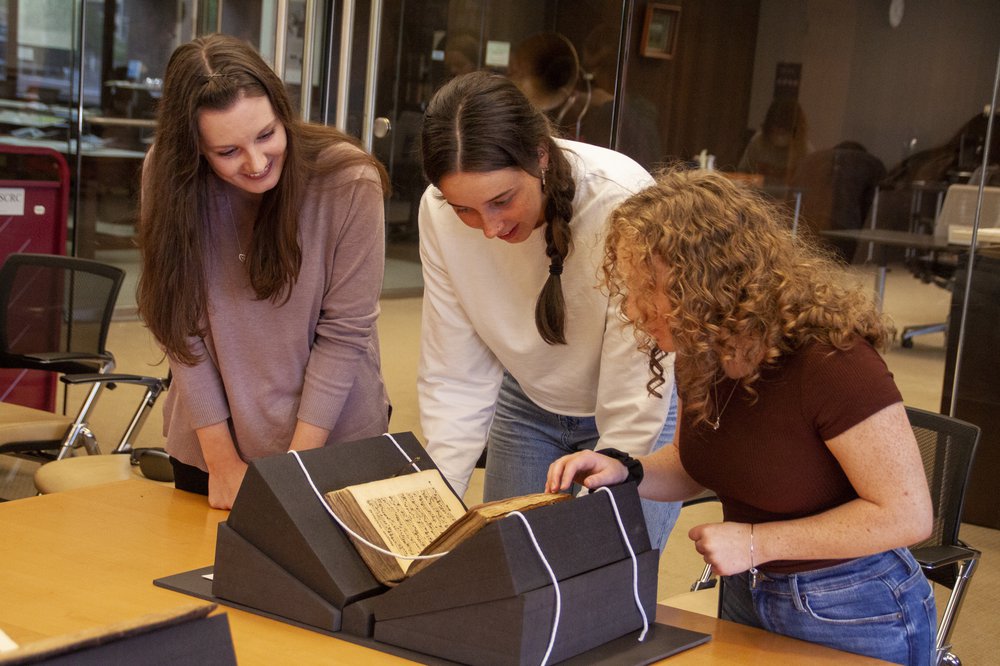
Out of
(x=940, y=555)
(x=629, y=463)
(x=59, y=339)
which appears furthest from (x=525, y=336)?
(x=59, y=339)

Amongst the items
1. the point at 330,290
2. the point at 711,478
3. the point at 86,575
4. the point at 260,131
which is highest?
the point at 260,131

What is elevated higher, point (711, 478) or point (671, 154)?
point (671, 154)

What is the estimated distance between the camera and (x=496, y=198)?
1.74m

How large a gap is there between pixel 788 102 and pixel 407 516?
11.8 feet

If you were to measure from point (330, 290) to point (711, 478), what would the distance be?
735 millimetres

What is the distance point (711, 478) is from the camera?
160 cm

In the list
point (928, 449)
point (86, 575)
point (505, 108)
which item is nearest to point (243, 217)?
point (505, 108)

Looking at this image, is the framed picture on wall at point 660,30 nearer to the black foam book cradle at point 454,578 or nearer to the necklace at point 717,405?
the necklace at point 717,405

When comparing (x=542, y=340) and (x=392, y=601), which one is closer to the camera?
(x=392, y=601)

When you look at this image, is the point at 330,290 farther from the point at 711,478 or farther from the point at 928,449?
the point at 928,449

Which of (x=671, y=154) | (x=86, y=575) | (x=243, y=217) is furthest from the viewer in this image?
(x=671, y=154)

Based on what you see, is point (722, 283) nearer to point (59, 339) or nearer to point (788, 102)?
point (788, 102)

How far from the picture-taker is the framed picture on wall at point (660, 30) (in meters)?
4.78

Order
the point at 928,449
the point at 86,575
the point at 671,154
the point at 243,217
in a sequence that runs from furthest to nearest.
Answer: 1. the point at 671,154
2. the point at 928,449
3. the point at 243,217
4. the point at 86,575
